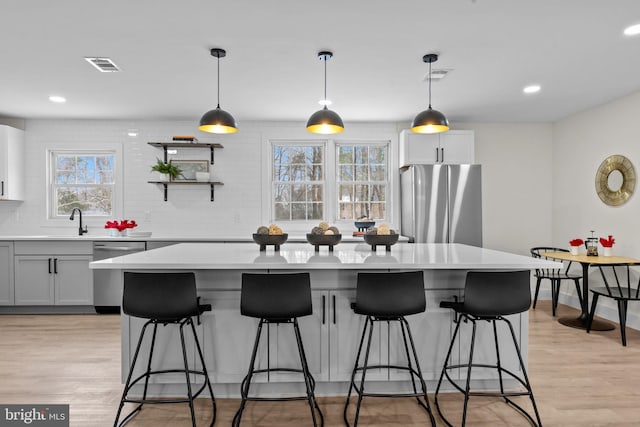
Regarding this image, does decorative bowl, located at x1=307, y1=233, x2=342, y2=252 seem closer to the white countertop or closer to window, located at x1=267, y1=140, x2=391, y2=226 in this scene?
the white countertop

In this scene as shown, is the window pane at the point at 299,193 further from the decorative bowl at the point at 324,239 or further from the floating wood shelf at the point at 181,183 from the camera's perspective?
the decorative bowl at the point at 324,239

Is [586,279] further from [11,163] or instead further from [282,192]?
[11,163]

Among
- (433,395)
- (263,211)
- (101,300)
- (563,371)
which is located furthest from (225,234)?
(563,371)

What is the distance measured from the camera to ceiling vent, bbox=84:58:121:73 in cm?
325

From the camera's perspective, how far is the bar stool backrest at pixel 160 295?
212 cm

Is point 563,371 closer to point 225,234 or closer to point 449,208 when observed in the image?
point 449,208

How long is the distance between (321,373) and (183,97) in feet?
10.9

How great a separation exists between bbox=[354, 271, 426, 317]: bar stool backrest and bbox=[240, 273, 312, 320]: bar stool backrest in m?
0.38

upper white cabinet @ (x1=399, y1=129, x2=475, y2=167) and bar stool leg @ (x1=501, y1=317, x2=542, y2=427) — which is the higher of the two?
upper white cabinet @ (x1=399, y1=129, x2=475, y2=167)

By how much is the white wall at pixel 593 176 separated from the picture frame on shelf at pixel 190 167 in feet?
16.4

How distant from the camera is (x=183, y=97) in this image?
4.25 meters

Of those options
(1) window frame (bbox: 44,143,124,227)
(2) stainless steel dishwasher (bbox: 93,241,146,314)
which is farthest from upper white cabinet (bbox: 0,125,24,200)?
(2) stainless steel dishwasher (bbox: 93,241,146,314)

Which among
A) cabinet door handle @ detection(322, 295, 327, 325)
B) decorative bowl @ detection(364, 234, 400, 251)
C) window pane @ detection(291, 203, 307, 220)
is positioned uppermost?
window pane @ detection(291, 203, 307, 220)

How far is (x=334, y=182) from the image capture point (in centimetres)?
548
